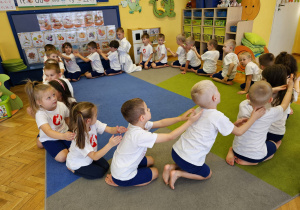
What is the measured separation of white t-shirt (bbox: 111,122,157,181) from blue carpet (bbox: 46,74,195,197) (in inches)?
20.6

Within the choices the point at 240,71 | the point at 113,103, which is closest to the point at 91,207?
the point at 113,103

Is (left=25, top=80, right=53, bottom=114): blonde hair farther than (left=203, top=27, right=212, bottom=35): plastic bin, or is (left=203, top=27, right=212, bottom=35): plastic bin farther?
(left=203, top=27, right=212, bottom=35): plastic bin

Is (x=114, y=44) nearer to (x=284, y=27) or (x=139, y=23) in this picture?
(x=139, y=23)

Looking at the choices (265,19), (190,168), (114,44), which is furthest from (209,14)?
(190,168)

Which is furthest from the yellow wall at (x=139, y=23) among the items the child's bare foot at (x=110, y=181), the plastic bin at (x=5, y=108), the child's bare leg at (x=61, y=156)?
the child's bare foot at (x=110, y=181)

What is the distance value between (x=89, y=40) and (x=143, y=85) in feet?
6.74

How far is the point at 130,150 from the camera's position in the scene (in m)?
1.41

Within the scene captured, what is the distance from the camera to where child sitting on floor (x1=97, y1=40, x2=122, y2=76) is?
15.1 ft

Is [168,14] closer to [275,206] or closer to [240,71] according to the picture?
[240,71]

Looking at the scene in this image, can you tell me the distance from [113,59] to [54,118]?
3.02m

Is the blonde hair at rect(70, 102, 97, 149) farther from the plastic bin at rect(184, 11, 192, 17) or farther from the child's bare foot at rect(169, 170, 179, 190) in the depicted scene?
the plastic bin at rect(184, 11, 192, 17)

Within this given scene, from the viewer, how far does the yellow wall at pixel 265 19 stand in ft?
15.1

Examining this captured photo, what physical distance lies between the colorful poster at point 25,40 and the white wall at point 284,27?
18.6ft

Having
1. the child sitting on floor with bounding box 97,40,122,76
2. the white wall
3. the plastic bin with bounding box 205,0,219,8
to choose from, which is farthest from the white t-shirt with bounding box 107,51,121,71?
the white wall
